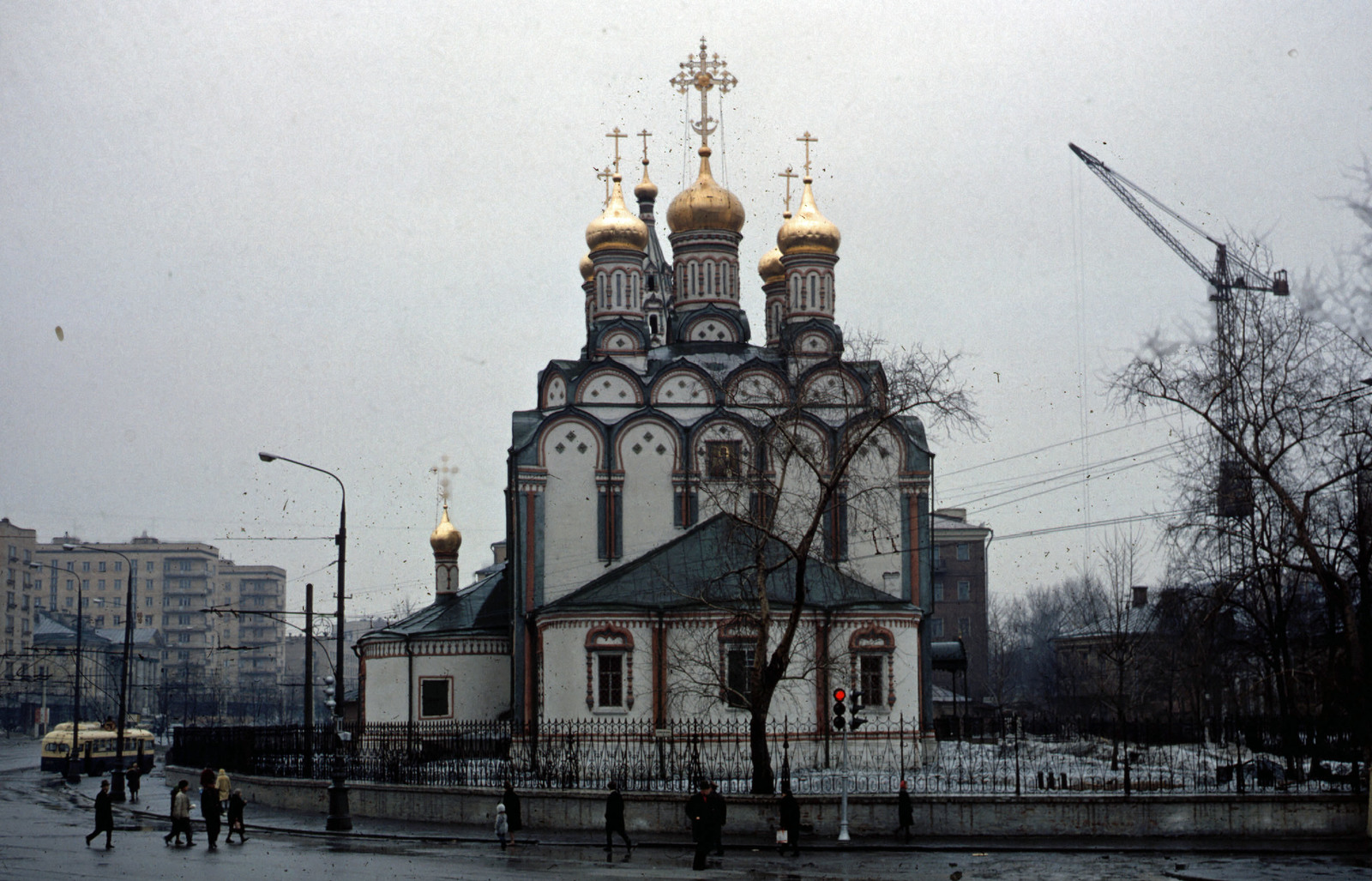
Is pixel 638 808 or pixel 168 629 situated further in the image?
pixel 168 629

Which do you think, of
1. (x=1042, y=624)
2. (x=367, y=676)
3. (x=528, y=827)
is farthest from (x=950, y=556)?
(x=528, y=827)

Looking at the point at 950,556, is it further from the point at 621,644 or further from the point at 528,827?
the point at 528,827

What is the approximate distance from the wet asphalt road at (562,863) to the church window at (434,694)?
16559mm

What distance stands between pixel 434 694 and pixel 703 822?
2267 cm

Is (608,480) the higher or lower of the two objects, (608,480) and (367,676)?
the higher

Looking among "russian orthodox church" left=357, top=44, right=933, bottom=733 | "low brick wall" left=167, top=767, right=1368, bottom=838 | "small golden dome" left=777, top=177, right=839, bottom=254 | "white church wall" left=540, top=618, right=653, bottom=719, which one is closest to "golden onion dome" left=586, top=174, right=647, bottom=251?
"russian orthodox church" left=357, top=44, right=933, bottom=733

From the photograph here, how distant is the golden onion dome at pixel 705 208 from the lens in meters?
44.8

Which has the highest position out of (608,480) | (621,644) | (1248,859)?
(608,480)

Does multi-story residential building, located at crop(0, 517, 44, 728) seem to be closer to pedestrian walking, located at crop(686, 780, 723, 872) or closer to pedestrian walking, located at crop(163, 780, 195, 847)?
pedestrian walking, located at crop(163, 780, 195, 847)

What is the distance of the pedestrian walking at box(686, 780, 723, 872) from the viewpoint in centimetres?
1958

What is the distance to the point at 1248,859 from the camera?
20516 mm

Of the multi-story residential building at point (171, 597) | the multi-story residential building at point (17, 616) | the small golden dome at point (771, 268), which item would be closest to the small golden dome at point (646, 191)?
the small golden dome at point (771, 268)

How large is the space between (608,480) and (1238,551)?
595 inches

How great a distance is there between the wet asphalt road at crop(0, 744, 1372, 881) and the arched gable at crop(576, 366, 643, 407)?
1847cm
